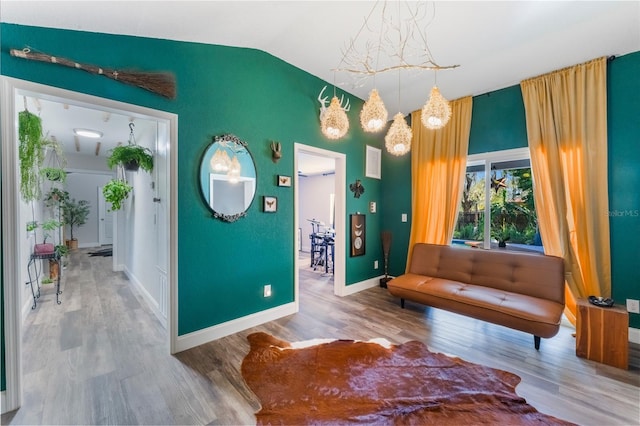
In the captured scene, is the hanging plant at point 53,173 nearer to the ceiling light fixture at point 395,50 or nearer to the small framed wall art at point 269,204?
the small framed wall art at point 269,204

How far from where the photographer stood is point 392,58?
111 inches

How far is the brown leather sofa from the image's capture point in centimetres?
233

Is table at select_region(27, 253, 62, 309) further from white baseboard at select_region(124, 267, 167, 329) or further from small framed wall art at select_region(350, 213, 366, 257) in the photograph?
small framed wall art at select_region(350, 213, 366, 257)

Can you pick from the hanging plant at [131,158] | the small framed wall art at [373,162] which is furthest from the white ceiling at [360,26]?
the small framed wall art at [373,162]

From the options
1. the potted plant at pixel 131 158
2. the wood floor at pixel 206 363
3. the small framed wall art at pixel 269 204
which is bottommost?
the wood floor at pixel 206 363

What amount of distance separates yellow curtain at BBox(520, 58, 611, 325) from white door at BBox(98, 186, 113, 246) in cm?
1070

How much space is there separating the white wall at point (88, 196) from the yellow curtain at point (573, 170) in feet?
33.5

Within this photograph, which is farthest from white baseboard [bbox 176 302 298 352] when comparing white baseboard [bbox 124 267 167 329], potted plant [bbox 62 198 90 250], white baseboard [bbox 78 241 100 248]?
white baseboard [bbox 78 241 100 248]

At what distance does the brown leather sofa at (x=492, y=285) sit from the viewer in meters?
2.33

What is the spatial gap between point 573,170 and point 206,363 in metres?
4.14

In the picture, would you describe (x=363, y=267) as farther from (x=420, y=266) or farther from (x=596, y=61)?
(x=596, y=61)

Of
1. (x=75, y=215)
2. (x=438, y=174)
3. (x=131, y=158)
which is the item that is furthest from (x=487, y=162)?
(x=75, y=215)

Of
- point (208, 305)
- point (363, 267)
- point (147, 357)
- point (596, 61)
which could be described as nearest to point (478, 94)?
point (596, 61)

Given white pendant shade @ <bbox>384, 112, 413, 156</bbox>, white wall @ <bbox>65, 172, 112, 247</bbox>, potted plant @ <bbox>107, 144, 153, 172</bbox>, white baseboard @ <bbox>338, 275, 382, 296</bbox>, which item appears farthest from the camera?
white wall @ <bbox>65, 172, 112, 247</bbox>
